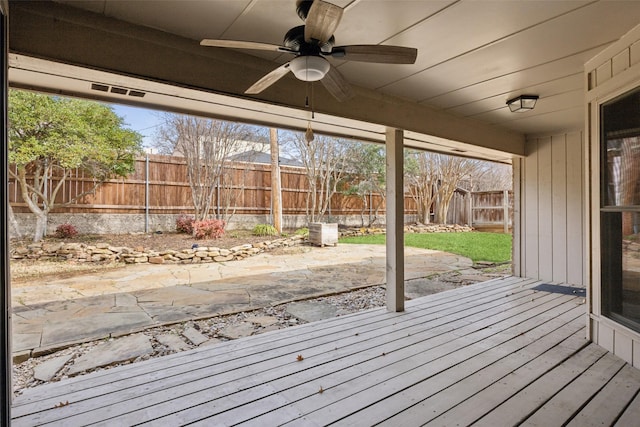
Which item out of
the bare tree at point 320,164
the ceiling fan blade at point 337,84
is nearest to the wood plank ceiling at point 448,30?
the ceiling fan blade at point 337,84

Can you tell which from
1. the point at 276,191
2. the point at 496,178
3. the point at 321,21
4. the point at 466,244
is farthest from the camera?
the point at 496,178

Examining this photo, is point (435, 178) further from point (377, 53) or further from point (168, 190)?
point (377, 53)

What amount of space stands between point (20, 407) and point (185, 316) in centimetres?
176

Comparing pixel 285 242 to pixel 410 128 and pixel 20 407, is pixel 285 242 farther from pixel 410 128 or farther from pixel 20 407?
pixel 20 407

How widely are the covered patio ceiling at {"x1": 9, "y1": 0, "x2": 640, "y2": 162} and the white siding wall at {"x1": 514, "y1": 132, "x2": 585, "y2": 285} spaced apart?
180 centimetres

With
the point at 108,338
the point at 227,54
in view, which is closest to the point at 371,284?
the point at 108,338

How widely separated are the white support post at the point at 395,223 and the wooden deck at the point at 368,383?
0.45 metres

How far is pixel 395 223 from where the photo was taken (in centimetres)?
337

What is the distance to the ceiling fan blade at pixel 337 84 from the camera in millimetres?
2049

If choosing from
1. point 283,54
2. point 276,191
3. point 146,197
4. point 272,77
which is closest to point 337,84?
point 272,77

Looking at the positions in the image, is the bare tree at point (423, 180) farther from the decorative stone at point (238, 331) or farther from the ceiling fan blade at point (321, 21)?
Answer: the ceiling fan blade at point (321, 21)

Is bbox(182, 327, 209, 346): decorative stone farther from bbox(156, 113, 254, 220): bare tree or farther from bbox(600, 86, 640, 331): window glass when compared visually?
bbox(156, 113, 254, 220): bare tree

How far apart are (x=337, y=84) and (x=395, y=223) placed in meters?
1.65

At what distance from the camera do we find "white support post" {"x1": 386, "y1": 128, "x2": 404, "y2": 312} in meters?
3.35
